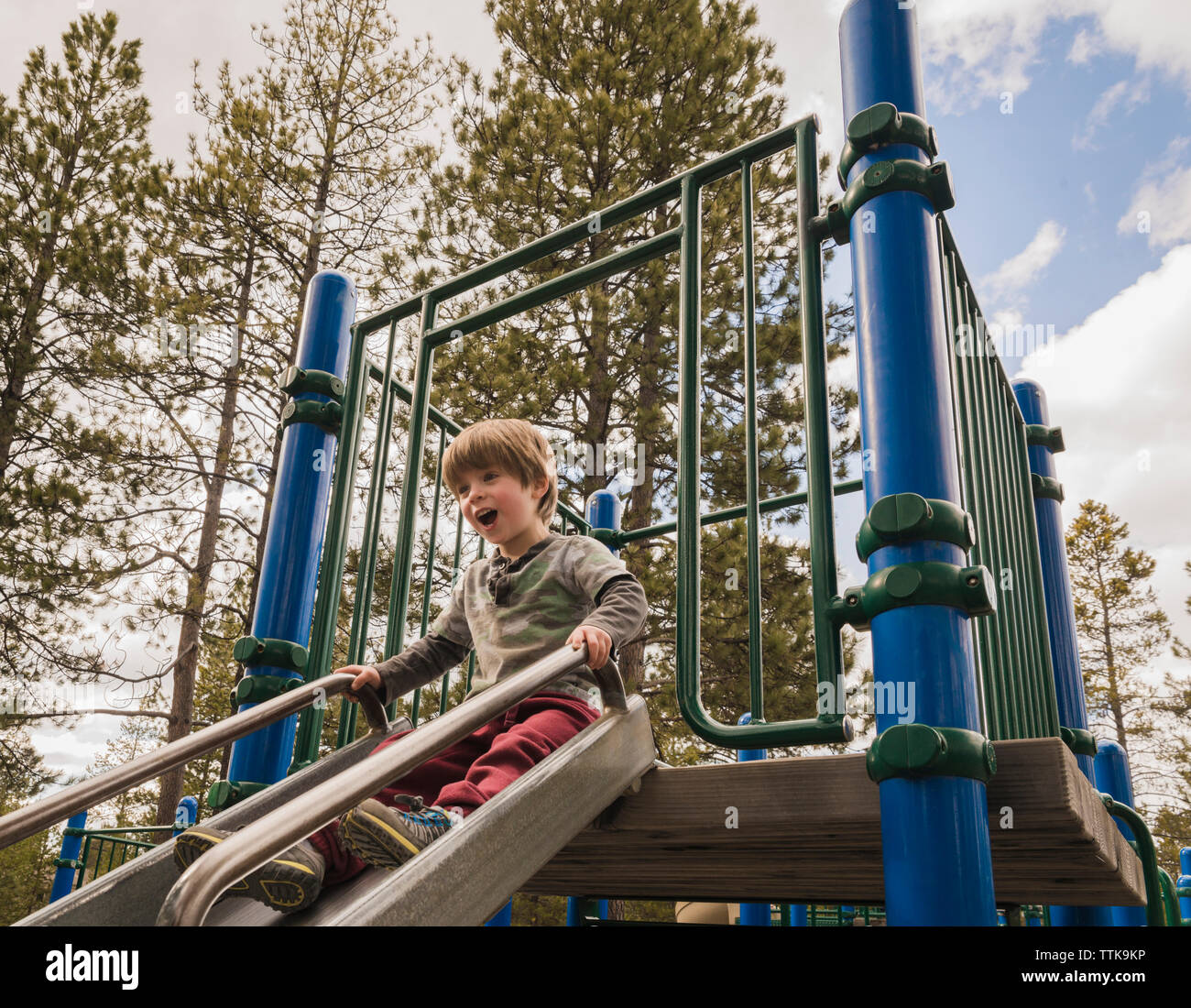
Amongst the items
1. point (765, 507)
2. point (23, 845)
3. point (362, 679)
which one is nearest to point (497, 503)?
point (362, 679)

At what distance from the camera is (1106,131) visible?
146 feet

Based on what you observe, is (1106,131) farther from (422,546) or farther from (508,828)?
(508,828)

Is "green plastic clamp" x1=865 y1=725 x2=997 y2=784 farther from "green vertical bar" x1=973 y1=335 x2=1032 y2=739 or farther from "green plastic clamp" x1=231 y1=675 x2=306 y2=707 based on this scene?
"green plastic clamp" x1=231 y1=675 x2=306 y2=707

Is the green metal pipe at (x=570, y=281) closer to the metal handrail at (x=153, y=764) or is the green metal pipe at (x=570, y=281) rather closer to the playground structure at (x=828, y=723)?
the playground structure at (x=828, y=723)

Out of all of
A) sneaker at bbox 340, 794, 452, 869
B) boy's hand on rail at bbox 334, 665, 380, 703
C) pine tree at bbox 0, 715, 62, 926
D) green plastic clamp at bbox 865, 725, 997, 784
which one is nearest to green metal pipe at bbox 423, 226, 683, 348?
boy's hand on rail at bbox 334, 665, 380, 703

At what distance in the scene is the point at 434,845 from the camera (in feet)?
3.89

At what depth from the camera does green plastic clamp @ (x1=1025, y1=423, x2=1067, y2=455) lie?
137 inches

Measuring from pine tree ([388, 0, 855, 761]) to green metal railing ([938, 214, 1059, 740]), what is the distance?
669 centimetres

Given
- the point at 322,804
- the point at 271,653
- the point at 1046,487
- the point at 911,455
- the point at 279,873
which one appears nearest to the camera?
the point at 322,804

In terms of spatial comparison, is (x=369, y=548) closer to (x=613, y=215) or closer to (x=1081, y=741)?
(x=613, y=215)

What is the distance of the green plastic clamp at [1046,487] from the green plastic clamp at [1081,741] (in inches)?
39.1

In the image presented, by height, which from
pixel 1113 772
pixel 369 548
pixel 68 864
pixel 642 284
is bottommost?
pixel 68 864

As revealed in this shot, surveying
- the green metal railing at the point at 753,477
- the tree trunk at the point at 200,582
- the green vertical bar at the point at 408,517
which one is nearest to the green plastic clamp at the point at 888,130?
the green metal railing at the point at 753,477

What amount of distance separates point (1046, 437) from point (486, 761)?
288 cm
